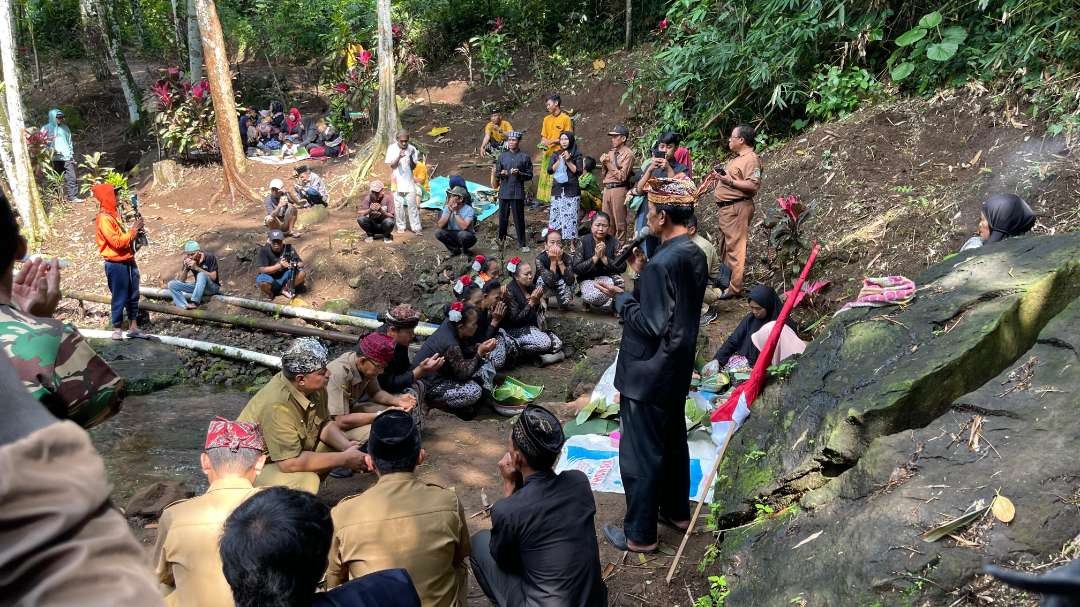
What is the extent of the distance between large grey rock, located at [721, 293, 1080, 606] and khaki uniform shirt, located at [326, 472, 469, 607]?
134cm

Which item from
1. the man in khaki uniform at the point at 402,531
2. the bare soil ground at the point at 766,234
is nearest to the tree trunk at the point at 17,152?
the bare soil ground at the point at 766,234

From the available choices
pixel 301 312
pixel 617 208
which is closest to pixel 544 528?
pixel 301 312

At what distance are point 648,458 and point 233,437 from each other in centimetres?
202

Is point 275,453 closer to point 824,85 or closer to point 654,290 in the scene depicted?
point 654,290

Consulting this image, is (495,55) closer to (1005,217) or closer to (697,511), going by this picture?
(1005,217)

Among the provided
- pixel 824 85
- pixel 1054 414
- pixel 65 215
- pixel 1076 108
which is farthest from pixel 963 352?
pixel 65 215

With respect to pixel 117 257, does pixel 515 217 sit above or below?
below

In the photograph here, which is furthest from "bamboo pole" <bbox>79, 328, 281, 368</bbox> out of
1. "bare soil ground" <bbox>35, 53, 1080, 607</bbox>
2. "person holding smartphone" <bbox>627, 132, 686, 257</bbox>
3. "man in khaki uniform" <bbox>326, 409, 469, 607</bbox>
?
"man in khaki uniform" <bbox>326, 409, 469, 607</bbox>

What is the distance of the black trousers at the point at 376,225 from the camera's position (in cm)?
1127

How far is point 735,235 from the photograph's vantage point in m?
8.48

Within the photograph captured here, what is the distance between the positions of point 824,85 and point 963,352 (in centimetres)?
731

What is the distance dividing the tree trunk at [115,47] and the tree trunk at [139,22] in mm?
2362

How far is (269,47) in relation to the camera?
66.2 feet

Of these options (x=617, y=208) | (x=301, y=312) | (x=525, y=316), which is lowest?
(x=301, y=312)
